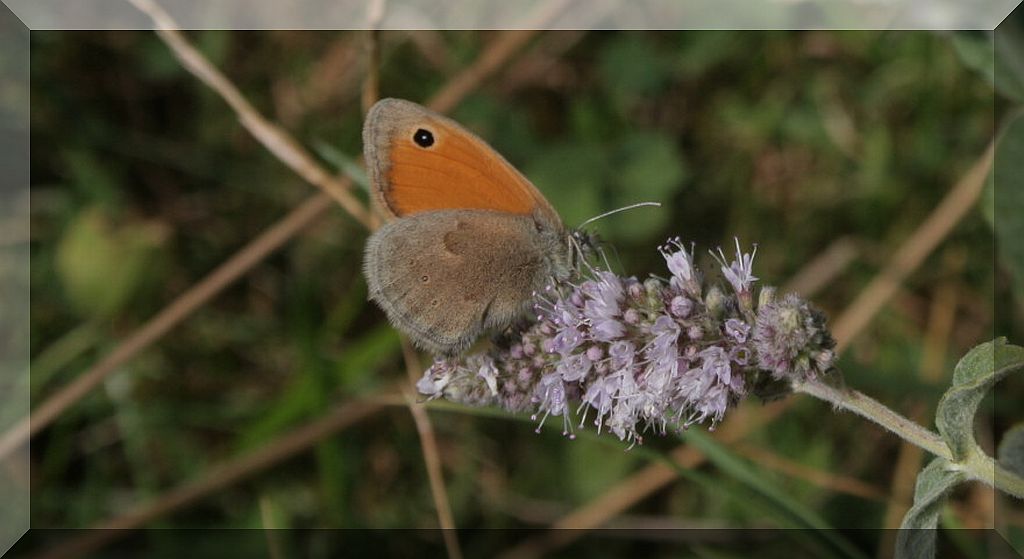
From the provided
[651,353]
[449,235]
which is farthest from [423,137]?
[651,353]

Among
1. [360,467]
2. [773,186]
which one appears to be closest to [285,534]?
[360,467]

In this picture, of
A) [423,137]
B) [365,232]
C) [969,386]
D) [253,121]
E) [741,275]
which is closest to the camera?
[969,386]

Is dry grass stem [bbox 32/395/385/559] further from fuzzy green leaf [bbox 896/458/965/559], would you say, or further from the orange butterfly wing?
fuzzy green leaf [bbox 896/458/965/559]

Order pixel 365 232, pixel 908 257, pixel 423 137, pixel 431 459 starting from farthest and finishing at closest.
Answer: pixel 365 232 < pixel 908 257 < pixel 431 459 < pixel 423 137

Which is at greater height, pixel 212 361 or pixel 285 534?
pixel 212 361

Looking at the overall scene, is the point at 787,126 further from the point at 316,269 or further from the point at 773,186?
the point at 316,269

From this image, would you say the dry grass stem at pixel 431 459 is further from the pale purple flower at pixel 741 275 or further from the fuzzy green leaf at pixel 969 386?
the fuzzy green leaf at pixel 969 386

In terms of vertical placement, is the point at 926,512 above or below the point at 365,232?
below

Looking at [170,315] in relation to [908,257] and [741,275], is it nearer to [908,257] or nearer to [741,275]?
[741,275]
